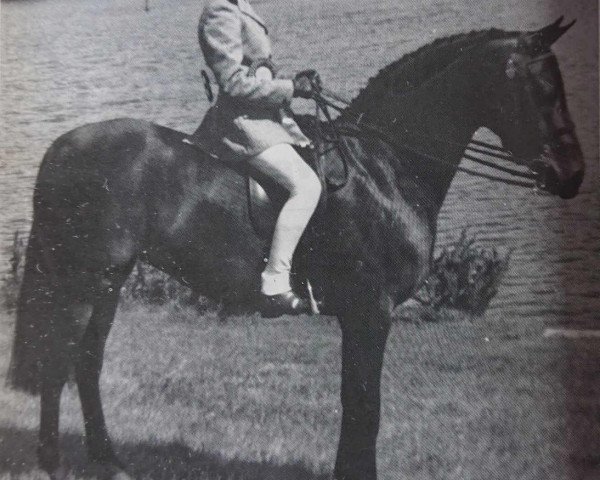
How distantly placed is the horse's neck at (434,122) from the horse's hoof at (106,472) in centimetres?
206

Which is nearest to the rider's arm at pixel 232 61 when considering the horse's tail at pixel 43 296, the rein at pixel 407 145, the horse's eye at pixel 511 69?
the rein at pixel 407 145

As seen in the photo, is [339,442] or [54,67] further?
[54,67]

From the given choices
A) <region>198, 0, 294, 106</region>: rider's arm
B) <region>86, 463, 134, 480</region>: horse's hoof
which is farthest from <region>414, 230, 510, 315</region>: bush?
<region>86, 463, 134, 480</region>: horse's hoof

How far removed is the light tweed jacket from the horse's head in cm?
97

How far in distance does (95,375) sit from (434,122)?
211 cm

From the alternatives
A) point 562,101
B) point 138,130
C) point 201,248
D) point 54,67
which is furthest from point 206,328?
point 562,101

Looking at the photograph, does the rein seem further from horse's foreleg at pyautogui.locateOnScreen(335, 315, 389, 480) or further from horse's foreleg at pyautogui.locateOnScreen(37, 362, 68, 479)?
horse's foreleg at pyautogui.locateOnScreen(37, 362, 68, 479)

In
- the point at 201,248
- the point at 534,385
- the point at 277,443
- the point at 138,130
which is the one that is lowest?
the point at 277,443

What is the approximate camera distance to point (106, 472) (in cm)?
349

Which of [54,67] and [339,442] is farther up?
[54,67]

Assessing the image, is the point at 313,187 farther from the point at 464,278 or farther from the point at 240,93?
the point at 464,278

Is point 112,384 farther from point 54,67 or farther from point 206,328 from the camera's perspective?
point 54,67

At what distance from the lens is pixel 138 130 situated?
343 cm

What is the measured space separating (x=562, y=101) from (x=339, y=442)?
2.00 meters
